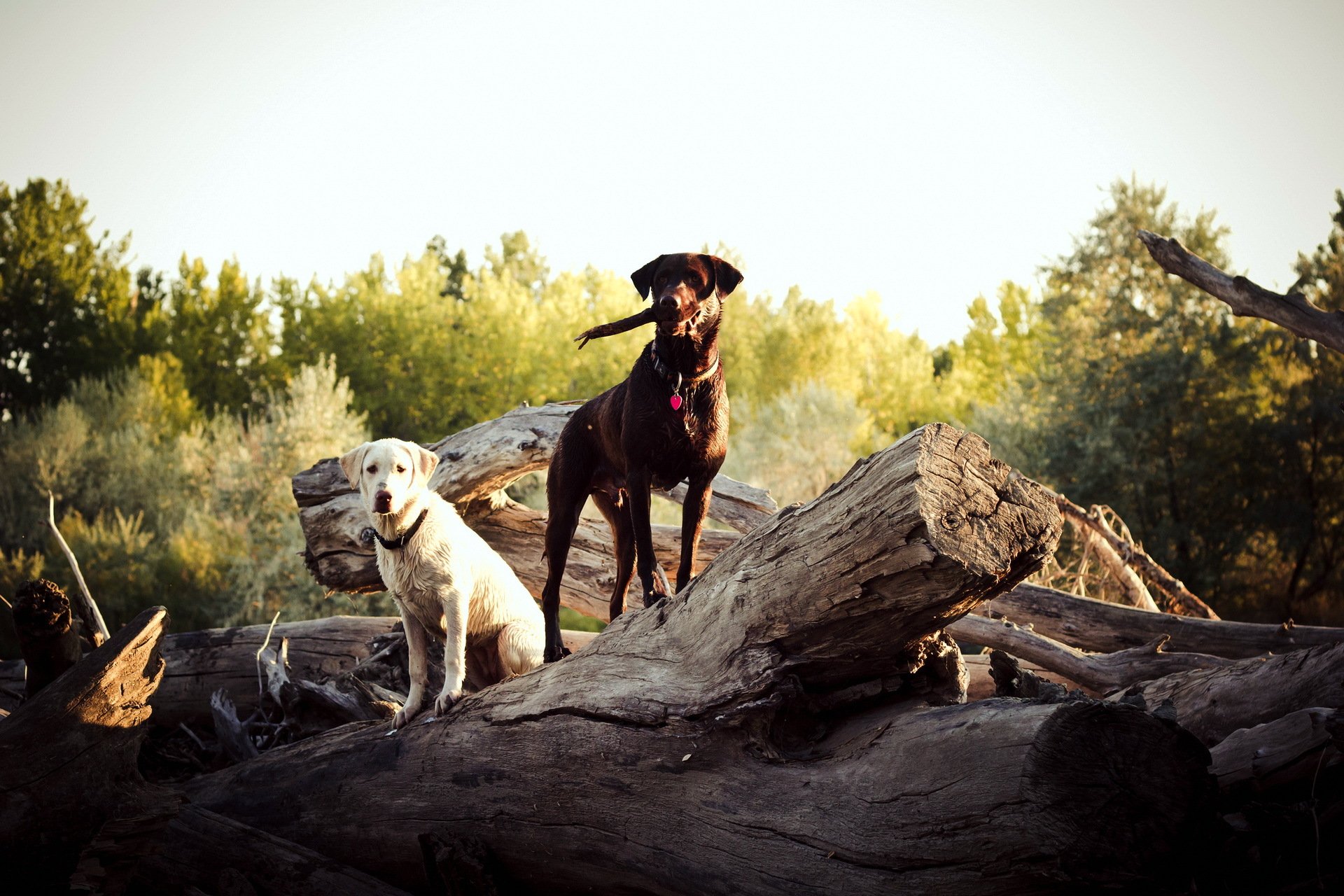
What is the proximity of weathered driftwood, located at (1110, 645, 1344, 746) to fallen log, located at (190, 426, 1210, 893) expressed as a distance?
199 cm

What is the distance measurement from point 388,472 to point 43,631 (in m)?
2.09

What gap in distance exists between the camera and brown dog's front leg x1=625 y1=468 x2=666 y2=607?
488 cm

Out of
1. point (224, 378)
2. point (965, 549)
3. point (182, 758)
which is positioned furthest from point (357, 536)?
point (224, 378)

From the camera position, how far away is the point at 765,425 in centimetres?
3597

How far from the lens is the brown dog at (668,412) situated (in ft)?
15.0

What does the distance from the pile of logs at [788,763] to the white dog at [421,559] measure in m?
0.28

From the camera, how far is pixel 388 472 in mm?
4930

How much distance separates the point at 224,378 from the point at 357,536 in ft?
115

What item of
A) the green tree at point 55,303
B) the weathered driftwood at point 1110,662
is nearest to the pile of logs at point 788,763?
the weathered driftwood at point 1110,662

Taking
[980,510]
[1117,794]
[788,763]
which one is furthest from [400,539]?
[1117,794]

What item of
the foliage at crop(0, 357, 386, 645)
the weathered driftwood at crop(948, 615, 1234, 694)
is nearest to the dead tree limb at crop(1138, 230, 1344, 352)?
the weathered driftwood at crop(948, 615, 1234, 694)

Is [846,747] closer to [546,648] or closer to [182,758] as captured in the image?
[546,648]

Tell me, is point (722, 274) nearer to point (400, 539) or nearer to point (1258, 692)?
point (400, 539)

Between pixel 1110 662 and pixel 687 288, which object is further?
pixel 1110 662
